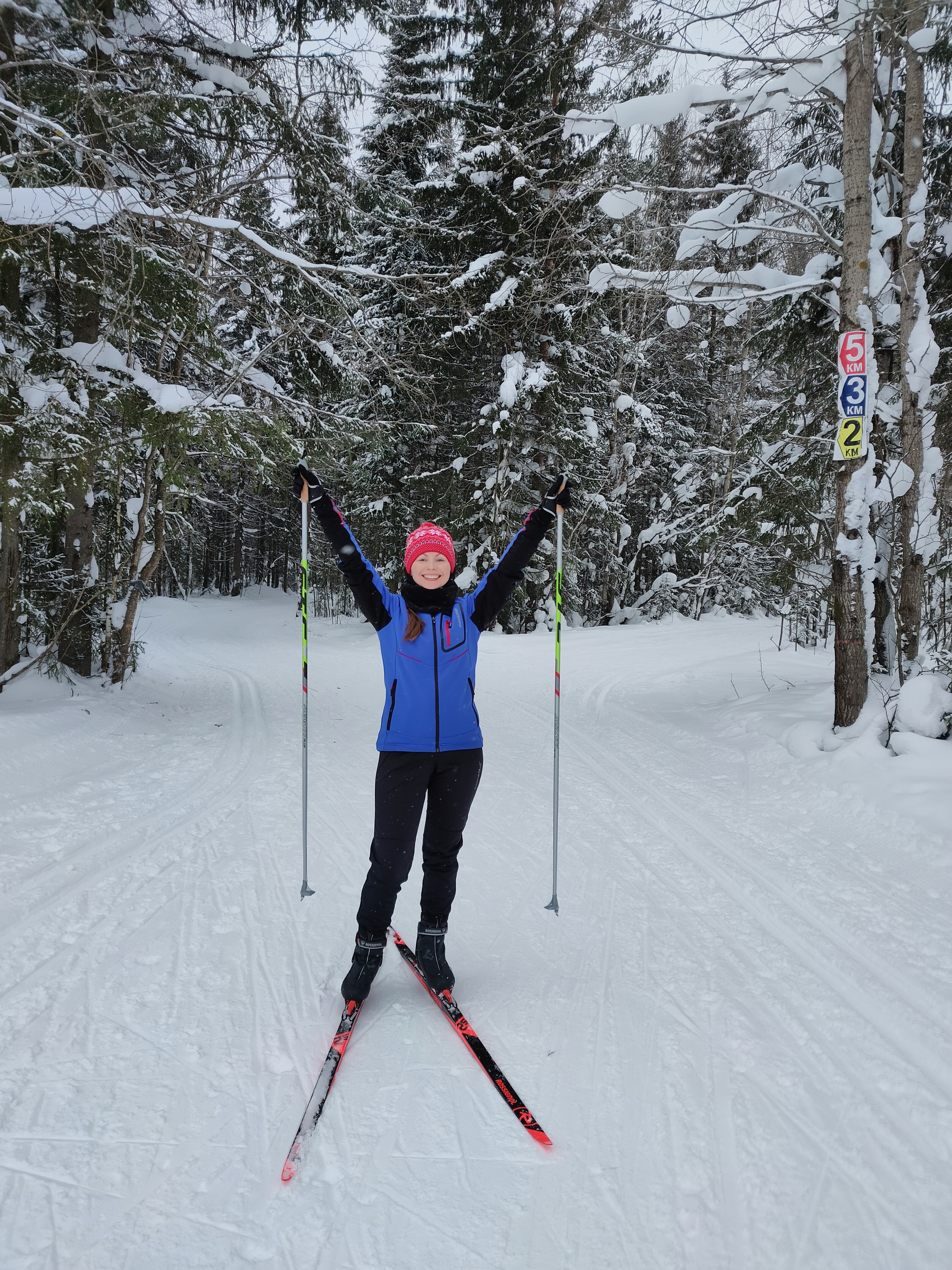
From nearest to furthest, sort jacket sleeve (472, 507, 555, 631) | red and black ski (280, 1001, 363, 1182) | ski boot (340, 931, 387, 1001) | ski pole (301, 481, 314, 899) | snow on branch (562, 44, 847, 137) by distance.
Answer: red and black ski (280, 1001, 363, 1182), ski boot (340, 931, 387, 1001), jacket sleeve (472, 507, 555, 631), ski pole (301, 481, 314, 899), snow on branch (562, 44, 847, 137)

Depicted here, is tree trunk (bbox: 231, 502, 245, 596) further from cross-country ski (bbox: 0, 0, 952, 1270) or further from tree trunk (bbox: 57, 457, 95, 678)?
tree trunk (bbox: 57, 457, 95, 678)

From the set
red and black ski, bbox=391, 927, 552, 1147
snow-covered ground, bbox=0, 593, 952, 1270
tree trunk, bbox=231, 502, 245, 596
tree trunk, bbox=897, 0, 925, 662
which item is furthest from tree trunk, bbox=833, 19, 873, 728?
tree trunk, bbox=231, 502, 245, 596

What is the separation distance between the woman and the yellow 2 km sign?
4160 millimetres

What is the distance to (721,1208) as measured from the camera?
205 centimetres

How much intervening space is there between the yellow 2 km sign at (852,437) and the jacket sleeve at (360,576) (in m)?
4.75

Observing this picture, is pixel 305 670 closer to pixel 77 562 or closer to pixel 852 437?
pixel 852 437

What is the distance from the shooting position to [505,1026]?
2.94 metres

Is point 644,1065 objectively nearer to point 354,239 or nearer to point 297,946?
point 297,946

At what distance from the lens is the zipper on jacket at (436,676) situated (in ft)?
10.1

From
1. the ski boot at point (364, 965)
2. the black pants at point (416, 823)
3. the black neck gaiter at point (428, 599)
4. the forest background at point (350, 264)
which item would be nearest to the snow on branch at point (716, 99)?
the forest background at point (350, 264)

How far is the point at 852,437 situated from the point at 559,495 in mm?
3725

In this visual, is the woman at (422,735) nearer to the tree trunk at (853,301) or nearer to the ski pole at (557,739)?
the ski pole at (557,739)

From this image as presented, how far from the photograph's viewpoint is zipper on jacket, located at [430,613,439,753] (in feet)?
10.1

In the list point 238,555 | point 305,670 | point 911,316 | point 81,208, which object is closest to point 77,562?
point 81,208
